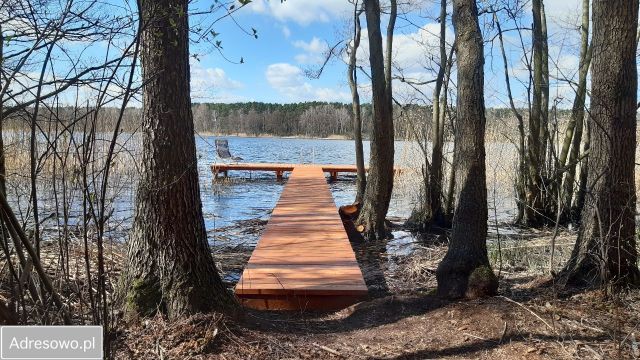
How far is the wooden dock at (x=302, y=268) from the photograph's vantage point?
4684 mm

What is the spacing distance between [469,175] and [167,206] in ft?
7.63

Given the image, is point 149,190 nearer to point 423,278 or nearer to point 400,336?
point 400,336

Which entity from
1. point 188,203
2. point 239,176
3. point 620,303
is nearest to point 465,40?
point 620,303

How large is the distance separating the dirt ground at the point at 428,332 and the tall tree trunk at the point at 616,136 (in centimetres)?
28

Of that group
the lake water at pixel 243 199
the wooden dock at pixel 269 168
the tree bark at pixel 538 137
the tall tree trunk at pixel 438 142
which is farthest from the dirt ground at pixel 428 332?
the wooden dock at pixel 269 168

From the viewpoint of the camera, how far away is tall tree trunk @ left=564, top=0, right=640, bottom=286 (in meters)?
3.92

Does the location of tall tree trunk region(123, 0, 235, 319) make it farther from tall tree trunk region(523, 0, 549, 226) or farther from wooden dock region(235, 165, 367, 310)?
tall tree trunk region(523, 0, 549, 226)

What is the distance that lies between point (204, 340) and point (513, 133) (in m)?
10.7

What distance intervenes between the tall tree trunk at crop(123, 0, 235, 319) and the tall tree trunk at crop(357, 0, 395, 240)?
567 cm

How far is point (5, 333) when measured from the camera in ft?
6.95

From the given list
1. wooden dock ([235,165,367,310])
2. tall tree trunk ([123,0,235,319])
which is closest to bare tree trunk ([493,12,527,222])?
wooden dock ([235,165,367,310])

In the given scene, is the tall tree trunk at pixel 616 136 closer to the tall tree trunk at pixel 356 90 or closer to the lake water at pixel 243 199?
the lake water at pixel 243 199

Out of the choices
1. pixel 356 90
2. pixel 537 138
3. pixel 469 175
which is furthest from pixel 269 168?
pixel 469 175

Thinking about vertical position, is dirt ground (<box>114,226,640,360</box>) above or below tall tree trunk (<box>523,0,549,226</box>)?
below
